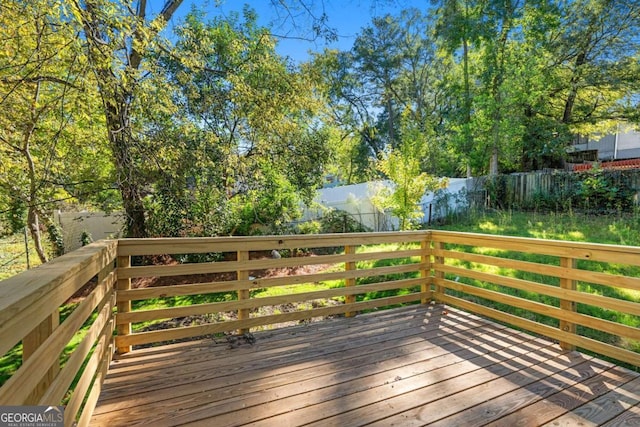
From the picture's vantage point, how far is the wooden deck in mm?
1785

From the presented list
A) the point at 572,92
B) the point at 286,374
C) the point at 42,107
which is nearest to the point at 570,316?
the point at 286,374

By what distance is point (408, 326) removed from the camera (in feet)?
10.2

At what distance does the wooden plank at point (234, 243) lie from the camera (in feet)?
8.48

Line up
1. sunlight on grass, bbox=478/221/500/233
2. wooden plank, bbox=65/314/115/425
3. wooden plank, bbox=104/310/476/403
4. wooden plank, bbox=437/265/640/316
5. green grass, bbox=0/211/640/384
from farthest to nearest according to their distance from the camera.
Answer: sunlight on grass, bbox=478/221/500/233 < green grass, bbox=0/211/640/384 < wooden plank, bbox=437/265/640/316 < wooden plank, bbox=104/310/476/403 < wooden plank, bbox=65/314/115/425

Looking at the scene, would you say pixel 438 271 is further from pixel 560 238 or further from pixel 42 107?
pixel 42 107

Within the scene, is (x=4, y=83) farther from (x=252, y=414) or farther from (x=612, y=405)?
(x=612, y=405)

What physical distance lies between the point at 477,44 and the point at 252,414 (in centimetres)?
1495

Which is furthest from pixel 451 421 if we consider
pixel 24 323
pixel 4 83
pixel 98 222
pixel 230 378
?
pixel 98 222

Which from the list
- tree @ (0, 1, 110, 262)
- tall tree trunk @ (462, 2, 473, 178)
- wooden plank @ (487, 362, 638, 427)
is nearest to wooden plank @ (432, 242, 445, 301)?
wooden plank @ (487, 362, 638, 427)

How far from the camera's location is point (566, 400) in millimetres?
1940

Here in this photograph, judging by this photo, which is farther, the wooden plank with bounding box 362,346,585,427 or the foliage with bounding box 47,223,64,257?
the foliage with bounding box 47,223,64,257

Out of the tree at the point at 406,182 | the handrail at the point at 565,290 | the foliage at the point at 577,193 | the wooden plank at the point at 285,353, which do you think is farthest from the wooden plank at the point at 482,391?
the foliage at the point at 577,193

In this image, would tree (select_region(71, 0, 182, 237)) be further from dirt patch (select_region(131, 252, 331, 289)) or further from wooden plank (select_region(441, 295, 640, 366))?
wooden plank (select_region(441, 295, 640, 366))

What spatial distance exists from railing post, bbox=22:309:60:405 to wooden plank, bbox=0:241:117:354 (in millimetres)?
58
